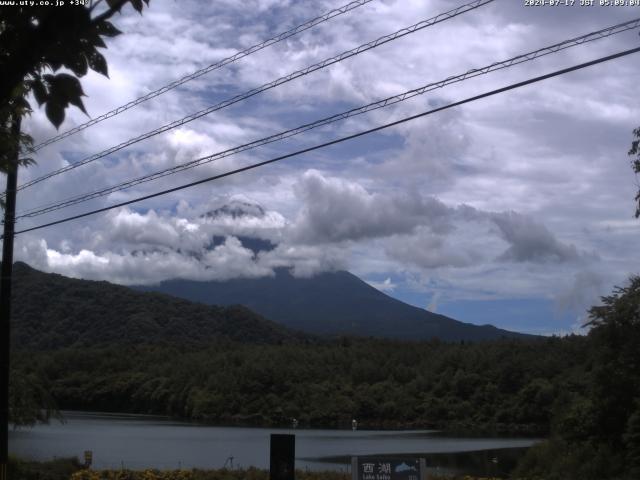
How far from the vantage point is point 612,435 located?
85.3ft

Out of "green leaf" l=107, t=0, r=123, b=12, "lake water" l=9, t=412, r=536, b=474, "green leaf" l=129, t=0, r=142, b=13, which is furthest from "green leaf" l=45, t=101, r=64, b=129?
"lake water" l=9, t=412, r=536, b=474

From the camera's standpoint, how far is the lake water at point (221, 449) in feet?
140

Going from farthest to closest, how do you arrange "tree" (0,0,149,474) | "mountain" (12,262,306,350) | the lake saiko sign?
"mountain" (12,262,306,350) < the lake saiko sign < "tree" (0,0,149,474)

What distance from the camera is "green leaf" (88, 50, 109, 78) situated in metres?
4.40

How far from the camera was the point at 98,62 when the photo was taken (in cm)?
443

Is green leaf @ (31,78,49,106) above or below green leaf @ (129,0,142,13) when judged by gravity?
below

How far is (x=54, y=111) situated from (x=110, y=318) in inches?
6357

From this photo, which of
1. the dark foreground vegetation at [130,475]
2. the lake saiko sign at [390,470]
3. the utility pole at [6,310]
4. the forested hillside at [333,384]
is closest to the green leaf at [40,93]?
the lake saiko sign at [390,470]

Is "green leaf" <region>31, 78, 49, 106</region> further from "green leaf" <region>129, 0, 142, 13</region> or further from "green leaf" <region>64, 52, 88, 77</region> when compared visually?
"green leaf" <region>129, 0, 142, 13</region>

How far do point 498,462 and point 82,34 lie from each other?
4498cm

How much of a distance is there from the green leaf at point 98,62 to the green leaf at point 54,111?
308 mm

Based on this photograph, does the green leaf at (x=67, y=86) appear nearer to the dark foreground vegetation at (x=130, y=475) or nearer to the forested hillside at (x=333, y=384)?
the dark foreground vegetation at (x=130, y=475)

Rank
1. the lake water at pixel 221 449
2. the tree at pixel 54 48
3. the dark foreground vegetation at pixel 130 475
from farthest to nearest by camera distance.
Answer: the lake water at pixel 221 449 → the dark foreground vegetation at pixel 130 475 → the tree at pixel 54 48

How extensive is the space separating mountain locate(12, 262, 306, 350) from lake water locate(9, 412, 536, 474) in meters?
73.6
